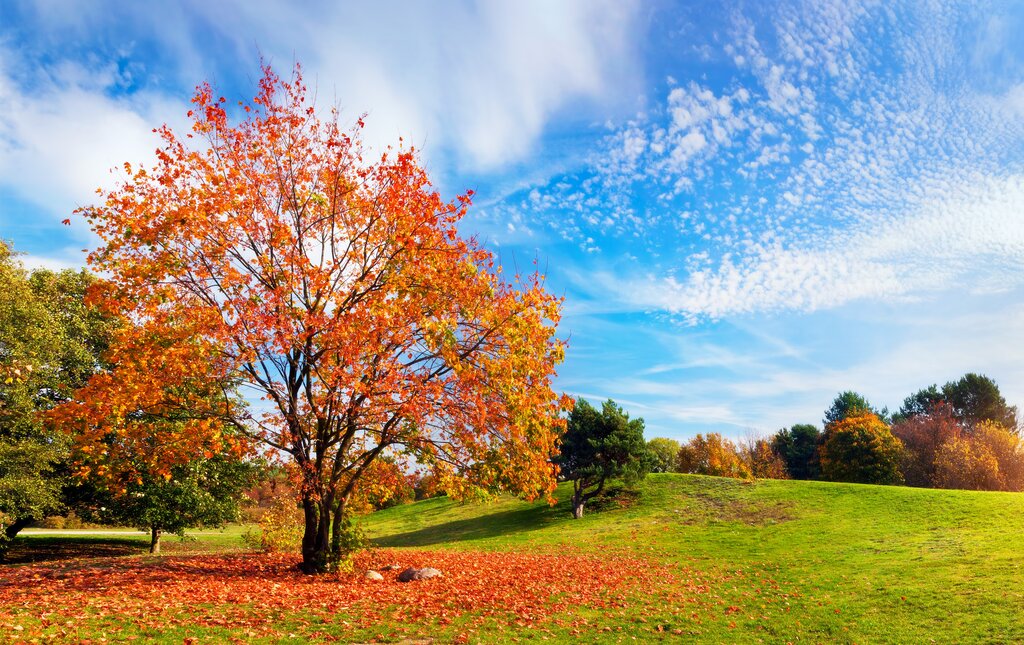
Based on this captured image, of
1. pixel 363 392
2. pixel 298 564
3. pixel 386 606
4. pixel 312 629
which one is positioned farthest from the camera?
pixel 298 564

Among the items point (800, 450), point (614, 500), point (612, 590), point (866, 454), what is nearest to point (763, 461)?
point (800, 450)

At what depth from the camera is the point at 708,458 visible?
296 ft

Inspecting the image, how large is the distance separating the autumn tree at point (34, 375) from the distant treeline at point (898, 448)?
143 ft

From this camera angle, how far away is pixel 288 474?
20.7 meters

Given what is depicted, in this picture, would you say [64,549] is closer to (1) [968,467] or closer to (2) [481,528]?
(2) [481,528]

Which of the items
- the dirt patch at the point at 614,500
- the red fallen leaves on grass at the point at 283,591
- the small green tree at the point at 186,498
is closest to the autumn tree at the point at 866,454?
the dirt patch at the point at 614,500

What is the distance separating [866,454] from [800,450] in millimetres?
28003

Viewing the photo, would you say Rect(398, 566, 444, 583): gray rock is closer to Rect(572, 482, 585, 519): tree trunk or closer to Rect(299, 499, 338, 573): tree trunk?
Rect(299, 499, 338, 573): tree trunk

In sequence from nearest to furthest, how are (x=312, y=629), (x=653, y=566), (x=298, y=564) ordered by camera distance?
(x=312, y=629), (x=298, y=564), (x=653, y=566)

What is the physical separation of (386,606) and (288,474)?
736 cm

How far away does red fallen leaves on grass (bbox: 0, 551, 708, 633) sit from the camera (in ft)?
44.1

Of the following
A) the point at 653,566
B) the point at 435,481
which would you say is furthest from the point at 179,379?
the point at 653,566

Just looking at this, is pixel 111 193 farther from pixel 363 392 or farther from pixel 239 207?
pixel 363 392

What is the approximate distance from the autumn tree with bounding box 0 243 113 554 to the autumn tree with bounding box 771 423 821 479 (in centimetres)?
9325
